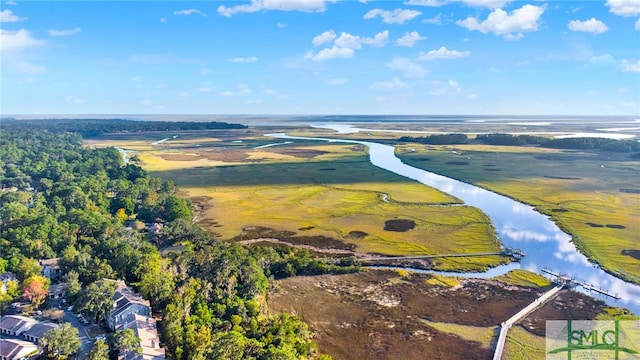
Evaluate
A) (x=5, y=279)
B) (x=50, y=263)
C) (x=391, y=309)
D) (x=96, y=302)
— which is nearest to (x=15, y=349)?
(x=96, y=302)

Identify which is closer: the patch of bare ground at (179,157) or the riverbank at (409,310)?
the riverbank at (409,310)

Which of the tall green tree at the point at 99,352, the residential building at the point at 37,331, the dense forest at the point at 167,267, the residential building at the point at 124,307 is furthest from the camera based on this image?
the residential building at the point at 124,307

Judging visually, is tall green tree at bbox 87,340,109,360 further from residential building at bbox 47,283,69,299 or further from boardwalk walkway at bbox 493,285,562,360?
boardwalk walkway at bbox 493,285,562,360

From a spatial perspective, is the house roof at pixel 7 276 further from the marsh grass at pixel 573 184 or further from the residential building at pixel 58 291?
the marsh grass at pixel 573 184

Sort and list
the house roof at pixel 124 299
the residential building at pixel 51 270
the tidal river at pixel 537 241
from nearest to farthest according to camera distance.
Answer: the house roof at pixel 124 299
the residential building at pixel 51 270
the tidal river at pixel 537 241

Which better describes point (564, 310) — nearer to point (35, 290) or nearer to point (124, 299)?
point (124, 299)

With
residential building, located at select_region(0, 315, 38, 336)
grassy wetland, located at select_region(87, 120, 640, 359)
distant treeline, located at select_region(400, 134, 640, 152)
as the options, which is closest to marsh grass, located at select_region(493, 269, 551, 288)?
grassy wetland, located at select_region(87, 120, 640, 359)

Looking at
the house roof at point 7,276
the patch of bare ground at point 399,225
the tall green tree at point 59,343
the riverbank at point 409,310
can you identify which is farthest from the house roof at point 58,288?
the patch of bare ground at point 399,225
